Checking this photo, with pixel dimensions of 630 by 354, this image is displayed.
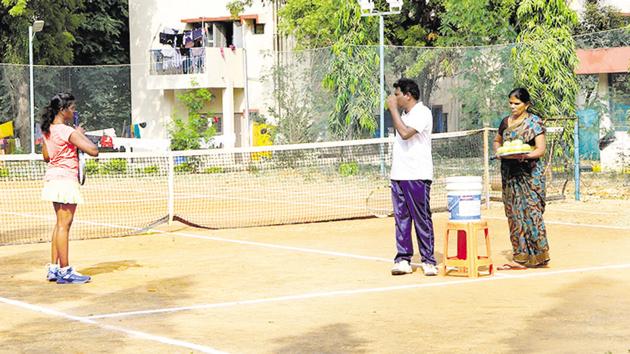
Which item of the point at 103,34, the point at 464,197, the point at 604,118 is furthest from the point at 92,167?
the point at 103,34

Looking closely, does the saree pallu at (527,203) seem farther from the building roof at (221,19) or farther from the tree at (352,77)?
the building roof at (221,19)

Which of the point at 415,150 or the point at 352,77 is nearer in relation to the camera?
the point at 415,150

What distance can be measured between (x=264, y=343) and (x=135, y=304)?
233 cm

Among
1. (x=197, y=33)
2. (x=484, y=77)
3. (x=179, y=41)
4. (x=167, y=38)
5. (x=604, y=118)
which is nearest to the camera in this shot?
(x=604, y=118)

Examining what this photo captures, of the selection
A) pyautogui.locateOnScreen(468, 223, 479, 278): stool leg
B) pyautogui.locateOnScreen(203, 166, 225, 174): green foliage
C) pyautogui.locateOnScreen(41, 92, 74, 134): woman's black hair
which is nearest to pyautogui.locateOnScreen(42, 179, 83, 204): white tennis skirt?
pyautogui.locateOnScreen(41, 92, 74, 134): woman's black hair

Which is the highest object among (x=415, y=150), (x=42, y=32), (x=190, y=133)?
(x=42, y=32)

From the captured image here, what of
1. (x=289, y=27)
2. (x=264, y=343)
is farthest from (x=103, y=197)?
(x=264, y=343)

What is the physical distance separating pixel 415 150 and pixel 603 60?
1404 cm

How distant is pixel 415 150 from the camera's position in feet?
39.4

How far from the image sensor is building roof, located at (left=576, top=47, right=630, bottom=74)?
2442 cm

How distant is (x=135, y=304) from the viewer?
416 inches

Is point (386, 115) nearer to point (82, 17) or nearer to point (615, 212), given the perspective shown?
point (615, 212)

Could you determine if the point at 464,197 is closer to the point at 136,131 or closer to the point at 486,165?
the point at 486,165

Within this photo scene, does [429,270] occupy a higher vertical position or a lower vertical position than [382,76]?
lower
